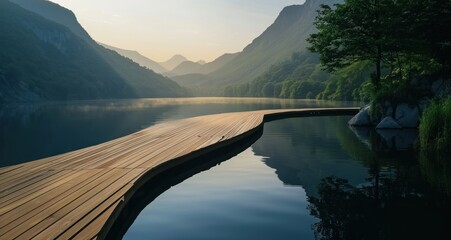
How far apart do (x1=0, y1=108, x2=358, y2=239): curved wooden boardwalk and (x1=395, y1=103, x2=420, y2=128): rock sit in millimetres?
13221

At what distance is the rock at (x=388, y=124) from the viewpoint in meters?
21.9

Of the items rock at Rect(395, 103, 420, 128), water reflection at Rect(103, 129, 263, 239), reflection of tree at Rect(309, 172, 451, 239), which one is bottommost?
water reflection at Rect(103, 129, 263, 239)

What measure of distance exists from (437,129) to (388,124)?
862cm

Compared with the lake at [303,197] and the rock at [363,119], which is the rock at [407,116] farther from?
the lake at [303,197]

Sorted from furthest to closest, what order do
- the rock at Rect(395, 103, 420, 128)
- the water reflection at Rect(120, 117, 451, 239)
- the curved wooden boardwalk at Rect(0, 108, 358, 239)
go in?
the rock at Rect(395, 103, 420, 128)
the water reflection at Rect(120, 117, 451, 239)
the curved wooden boardwalk at Rect(0, 108, 358, 239)

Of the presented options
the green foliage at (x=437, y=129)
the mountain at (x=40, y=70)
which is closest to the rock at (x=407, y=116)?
the green foliage at (x=437, y=129)

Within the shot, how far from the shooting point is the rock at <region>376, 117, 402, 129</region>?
21.9 meters

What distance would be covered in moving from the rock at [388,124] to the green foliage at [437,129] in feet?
26.3

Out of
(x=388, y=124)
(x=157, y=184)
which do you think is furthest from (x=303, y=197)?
(x=388, y=124)

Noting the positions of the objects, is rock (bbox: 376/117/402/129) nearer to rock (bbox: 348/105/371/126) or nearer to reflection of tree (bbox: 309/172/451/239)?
rock (bbox: 348/105/371/126)

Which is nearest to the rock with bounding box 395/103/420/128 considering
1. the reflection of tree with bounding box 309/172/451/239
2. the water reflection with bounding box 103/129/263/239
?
the water reflection with bounding box 103/129/263/239

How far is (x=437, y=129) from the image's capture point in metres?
13.7

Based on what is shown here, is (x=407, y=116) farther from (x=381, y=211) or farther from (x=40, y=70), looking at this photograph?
(x=40, y=70)

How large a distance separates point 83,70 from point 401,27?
6492 inches
